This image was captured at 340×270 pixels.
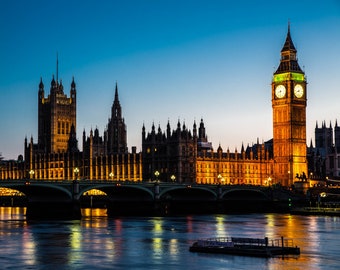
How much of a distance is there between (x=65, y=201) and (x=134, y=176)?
49886mm

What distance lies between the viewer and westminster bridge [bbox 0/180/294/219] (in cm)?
10312

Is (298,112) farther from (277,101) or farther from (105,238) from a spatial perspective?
(105,238)

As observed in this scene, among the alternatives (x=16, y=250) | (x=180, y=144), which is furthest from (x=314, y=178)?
(x=16, y=250)

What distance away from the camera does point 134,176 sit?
156 metres

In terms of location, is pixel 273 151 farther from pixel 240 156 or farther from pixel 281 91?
pixel 281 91

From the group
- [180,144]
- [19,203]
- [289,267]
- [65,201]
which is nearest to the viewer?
[289,267]

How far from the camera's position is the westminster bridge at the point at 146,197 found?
10312 centimetres

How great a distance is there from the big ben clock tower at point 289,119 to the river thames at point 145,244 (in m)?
63.9

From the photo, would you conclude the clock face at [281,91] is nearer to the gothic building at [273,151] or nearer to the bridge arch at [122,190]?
the gothic building at [273,151]

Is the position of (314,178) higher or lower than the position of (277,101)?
lower

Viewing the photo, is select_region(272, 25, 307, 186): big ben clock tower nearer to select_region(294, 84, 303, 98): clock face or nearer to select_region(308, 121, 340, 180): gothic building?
select_region(294, 84, 303, 98): clock face

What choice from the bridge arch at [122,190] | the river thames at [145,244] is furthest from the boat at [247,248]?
the bridge arch at [122,190]

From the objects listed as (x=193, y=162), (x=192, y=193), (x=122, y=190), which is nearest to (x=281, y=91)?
(x=193, y=162)

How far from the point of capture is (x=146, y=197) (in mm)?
116562
